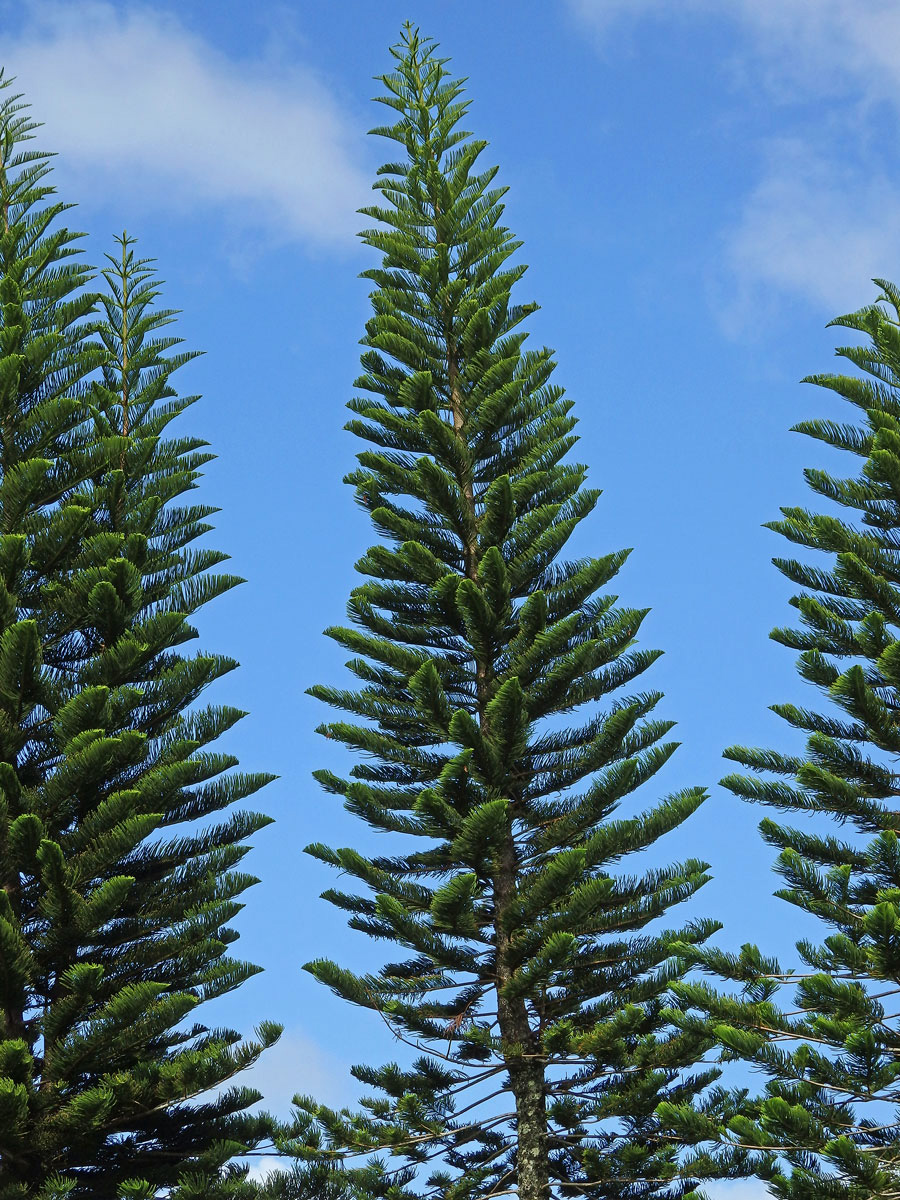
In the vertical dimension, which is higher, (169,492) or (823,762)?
(169,492)

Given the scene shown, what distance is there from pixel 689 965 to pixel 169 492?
557 cm

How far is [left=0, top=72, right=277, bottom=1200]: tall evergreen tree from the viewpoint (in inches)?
344

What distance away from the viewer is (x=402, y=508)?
1167 centimetres

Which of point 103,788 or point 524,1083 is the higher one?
point 103,788

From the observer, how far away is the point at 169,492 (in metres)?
11.7

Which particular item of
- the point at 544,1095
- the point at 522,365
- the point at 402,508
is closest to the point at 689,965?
the point at 544,1095

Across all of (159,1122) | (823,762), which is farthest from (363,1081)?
(823,762)

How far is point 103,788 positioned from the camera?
998cm

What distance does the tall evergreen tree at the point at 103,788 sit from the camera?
874 centimetres

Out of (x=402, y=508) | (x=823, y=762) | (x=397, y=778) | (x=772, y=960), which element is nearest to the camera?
(x=772, y=960)

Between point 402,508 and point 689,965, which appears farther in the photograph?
point 402,508

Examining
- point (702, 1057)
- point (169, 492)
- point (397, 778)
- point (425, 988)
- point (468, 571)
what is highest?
point (169, 492)

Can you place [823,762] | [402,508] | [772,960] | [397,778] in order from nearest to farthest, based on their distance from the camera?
[772,960]
[823,762]
[397,778]
[402,508]

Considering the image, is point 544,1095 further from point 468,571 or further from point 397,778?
point 468,571
